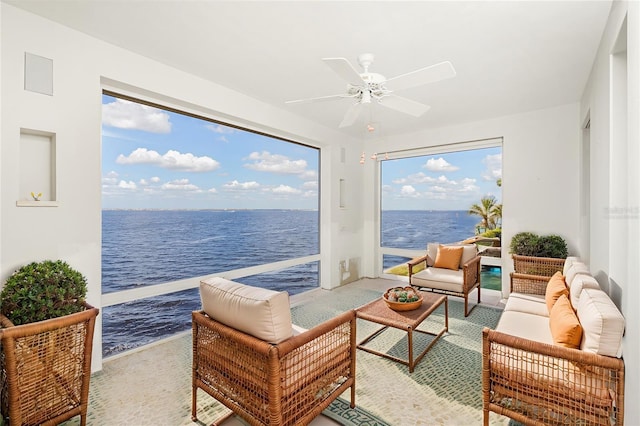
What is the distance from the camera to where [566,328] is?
1.72 meters

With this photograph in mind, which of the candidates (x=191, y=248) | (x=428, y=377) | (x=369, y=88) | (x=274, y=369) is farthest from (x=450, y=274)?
(x=191, y=248)

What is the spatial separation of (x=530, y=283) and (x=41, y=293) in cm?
419

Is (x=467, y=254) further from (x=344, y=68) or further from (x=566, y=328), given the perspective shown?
(x=344, y=68)

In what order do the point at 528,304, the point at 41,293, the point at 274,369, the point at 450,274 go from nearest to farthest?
the point at 274,369, the point at 41,293, the point at 528,304, the point at 450,274

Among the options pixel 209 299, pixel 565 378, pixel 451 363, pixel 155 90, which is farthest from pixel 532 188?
pixel 155 90

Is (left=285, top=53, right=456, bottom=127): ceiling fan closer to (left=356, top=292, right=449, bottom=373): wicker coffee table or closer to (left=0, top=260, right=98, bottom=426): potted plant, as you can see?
(left=356, top=292, right=449, bottom=373): wicker coffee table

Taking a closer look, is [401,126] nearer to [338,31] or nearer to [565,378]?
[338,31]

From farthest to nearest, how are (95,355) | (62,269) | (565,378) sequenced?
(95,355) → (62,269) → (565,378)

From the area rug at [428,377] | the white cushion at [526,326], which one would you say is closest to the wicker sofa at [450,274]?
the area rug at [428,377]

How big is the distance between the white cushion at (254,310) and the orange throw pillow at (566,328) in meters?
1.53

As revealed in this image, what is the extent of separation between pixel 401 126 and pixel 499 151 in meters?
1.54

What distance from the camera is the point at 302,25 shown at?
229cm

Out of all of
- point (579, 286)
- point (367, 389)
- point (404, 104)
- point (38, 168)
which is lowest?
point (367, 389)

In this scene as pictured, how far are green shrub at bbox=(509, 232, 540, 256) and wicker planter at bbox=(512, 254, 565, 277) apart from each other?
199 millimetres
